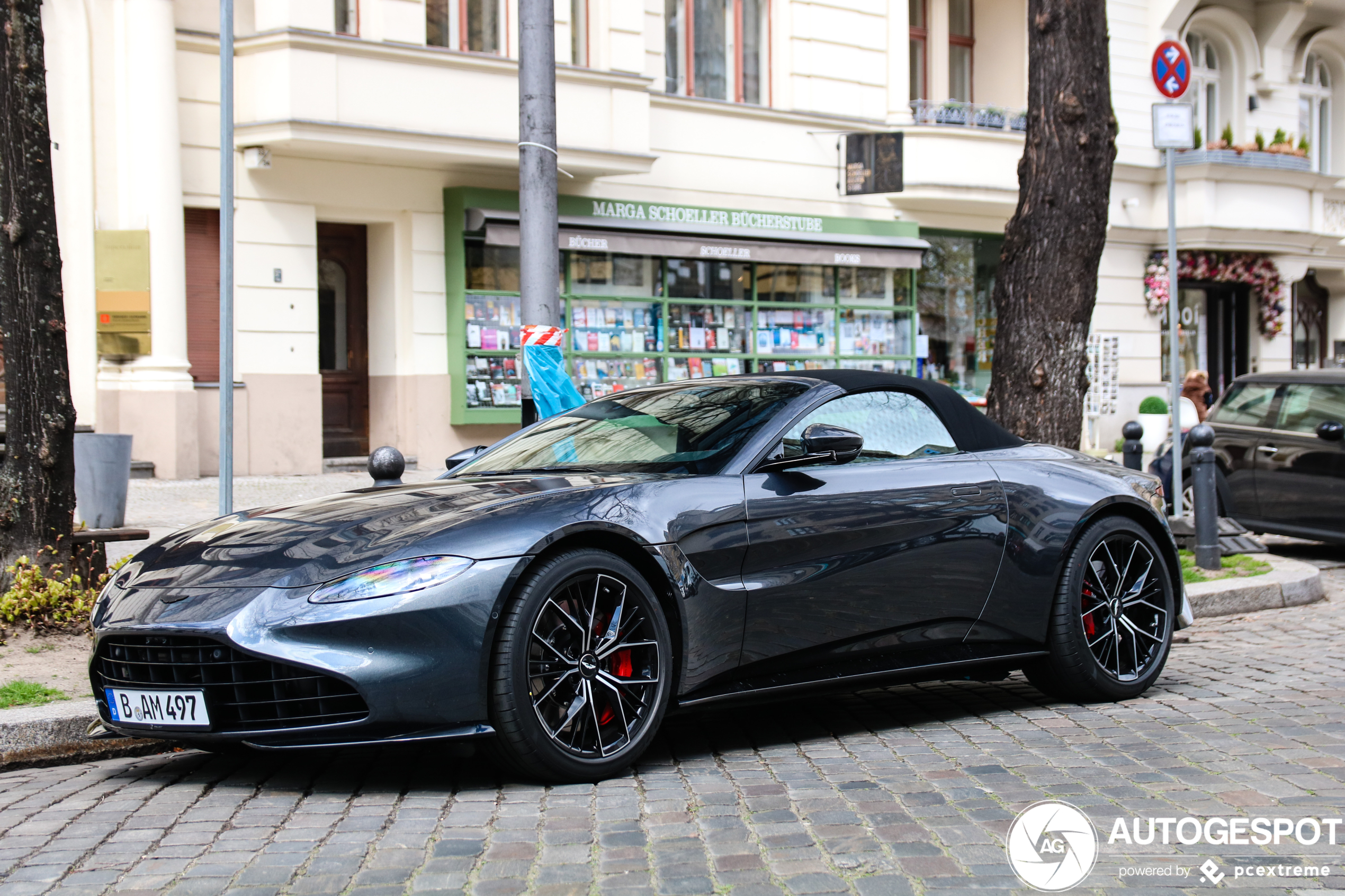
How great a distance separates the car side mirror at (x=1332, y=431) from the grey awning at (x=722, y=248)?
30.3ft

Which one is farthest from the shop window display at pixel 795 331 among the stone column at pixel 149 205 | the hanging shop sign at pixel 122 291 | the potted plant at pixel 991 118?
the hanging shop sign at pixel 122 291

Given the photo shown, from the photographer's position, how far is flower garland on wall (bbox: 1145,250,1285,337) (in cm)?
2438

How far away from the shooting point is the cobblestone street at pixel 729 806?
3.49m

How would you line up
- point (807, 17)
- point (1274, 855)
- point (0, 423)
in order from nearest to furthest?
1. point (1274, 855)
2. point (0, 423)
3. point (807, 17)

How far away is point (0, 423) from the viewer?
1438 cm

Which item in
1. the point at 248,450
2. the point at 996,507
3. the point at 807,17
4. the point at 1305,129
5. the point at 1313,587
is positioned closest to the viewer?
the point at 996,507

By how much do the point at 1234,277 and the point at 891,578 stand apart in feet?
73.5

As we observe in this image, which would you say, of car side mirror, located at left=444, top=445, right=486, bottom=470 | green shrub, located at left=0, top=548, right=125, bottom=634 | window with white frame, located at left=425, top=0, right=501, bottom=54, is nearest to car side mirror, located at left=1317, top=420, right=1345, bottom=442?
car side mirror, located at left=444, top=445, right=486, bottom=470

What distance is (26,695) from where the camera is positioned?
5.32 m

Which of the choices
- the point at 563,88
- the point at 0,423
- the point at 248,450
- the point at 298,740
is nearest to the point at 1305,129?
the point at 563,88

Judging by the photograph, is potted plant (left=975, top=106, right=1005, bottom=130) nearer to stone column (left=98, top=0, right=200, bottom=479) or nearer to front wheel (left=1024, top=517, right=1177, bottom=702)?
stone column (left=98, top=0, right=200, bottom=479)

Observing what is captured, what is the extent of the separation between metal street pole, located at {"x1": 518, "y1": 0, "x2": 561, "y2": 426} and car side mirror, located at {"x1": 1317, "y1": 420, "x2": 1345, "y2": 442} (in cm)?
598

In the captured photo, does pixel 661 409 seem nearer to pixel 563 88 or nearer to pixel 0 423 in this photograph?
pixel 0 423

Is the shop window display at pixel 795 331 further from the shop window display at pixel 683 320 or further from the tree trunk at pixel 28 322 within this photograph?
the tree trunk at pixel 28 322
